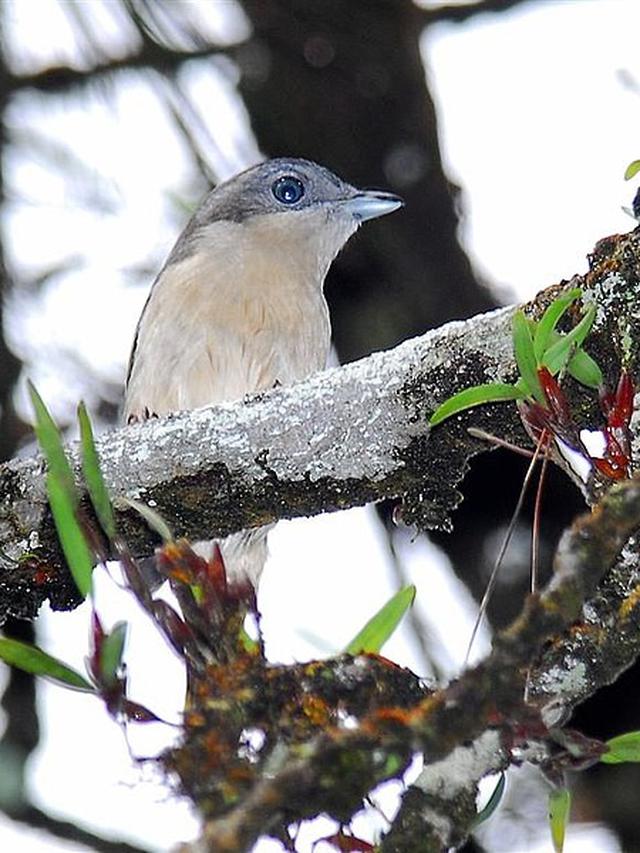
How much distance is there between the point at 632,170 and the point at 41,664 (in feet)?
4.43

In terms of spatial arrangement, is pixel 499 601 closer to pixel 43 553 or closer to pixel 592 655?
pixel 43 553

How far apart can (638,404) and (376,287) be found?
268 cm

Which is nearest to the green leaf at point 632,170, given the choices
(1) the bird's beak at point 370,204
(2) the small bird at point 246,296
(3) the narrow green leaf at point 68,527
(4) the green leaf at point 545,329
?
(4) the green leaf at point 545,329

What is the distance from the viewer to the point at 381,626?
2223 mm

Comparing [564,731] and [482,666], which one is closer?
[482,666]

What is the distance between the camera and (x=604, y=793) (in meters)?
4.30

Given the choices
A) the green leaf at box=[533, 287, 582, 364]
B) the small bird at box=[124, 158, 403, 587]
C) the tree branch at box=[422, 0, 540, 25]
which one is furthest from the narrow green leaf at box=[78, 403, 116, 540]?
the tree branch at box=[422, 0, 540, 25]

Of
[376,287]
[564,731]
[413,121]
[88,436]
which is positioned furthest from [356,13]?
[564,731]

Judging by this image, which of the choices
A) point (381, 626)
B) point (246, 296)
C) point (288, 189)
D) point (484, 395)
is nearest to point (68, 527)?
point (381, 626)

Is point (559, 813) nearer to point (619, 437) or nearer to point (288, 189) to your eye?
point (619, 437)

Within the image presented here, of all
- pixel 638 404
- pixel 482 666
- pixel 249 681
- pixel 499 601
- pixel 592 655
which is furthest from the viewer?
pixel 499 601

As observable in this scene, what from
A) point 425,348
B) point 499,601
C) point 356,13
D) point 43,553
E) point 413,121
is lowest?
point 43,553

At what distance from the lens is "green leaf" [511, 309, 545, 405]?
2.42 meters

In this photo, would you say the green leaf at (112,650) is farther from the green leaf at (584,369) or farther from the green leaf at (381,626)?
the green leaf at (584,369)
